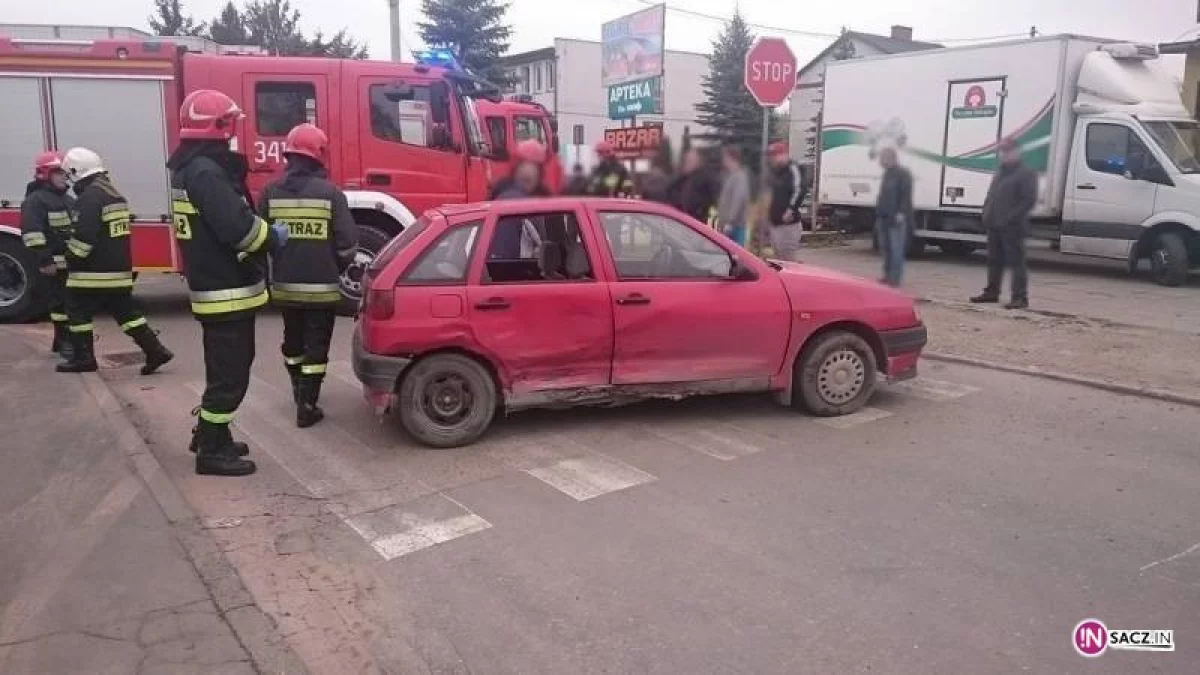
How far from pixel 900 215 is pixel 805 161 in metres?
1.80

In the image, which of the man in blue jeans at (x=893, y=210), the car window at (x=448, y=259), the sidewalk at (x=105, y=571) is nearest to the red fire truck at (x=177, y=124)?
the car window at (x=448, y=259)

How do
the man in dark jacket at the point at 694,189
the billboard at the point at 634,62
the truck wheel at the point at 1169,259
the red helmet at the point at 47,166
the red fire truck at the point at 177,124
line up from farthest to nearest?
the billboard at the point at 634,62 → the truck wheel at the point at 1169,259 → the red fire truck at the point at 177,124 → the red helmet at the point at 47,166 → the man in dark jacket at the point at 694,189

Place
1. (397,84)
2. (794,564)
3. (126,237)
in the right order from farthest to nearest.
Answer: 1. (397,84)
2. (126,237)
3. (794,564)

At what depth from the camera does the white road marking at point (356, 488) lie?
14.3 feet

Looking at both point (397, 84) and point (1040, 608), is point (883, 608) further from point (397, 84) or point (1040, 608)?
point (397, 84)

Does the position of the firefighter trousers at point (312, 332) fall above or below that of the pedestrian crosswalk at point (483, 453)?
above

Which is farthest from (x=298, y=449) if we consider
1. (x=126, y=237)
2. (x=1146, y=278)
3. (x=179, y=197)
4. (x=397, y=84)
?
(x=1146, y=278)

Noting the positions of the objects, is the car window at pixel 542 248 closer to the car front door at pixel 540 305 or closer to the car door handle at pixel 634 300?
the car front door at pixel 540 305

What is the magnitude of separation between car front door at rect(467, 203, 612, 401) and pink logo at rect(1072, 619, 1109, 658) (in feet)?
10.3

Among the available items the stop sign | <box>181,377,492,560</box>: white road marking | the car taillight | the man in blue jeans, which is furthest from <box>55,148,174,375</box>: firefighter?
the man in blue jeans

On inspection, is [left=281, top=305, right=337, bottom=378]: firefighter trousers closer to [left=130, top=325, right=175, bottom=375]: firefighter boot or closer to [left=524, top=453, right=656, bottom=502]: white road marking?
[left=524, top=453, right=656, bottom=502]: white road marking

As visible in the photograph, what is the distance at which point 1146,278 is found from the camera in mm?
13031

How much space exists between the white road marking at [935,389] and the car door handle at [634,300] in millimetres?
2455

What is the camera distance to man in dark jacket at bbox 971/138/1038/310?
11.1 ft
